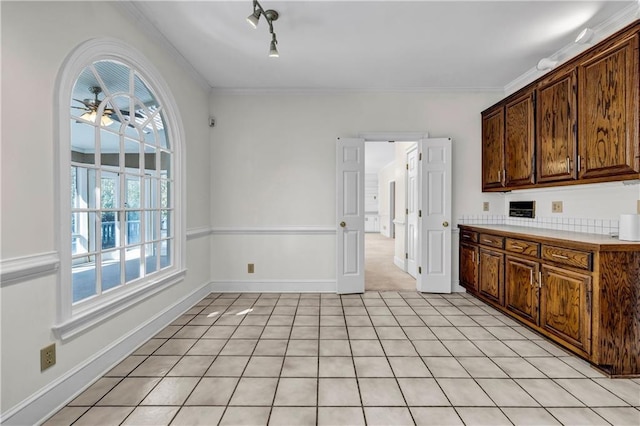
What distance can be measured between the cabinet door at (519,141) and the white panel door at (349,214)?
65.6 inches

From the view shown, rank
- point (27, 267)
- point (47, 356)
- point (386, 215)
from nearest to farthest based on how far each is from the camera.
Result: point (27, 267), point (47, 356), point (386, 215)

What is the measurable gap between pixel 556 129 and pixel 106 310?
156 inches

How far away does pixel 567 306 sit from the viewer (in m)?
2.23

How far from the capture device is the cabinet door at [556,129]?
8.18 feet

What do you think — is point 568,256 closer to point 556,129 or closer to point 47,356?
point 556,129

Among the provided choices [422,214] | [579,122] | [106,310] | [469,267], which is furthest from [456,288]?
[106,310]

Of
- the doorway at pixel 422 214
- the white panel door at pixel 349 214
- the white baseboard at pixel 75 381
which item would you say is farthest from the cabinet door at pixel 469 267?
the white baseboard at pixel 75 381

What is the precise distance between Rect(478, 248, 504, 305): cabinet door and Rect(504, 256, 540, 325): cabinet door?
0.08 metres

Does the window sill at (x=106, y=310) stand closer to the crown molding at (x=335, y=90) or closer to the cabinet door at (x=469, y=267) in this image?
the crown molding at (x=335, y=90)

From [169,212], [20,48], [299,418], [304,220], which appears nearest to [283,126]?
[304,220]

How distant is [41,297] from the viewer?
5.17ft

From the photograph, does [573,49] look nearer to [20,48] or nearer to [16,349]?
[20,48]

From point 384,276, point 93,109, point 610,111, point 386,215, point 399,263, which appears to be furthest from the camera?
point 386,215

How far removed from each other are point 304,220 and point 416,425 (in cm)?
270
